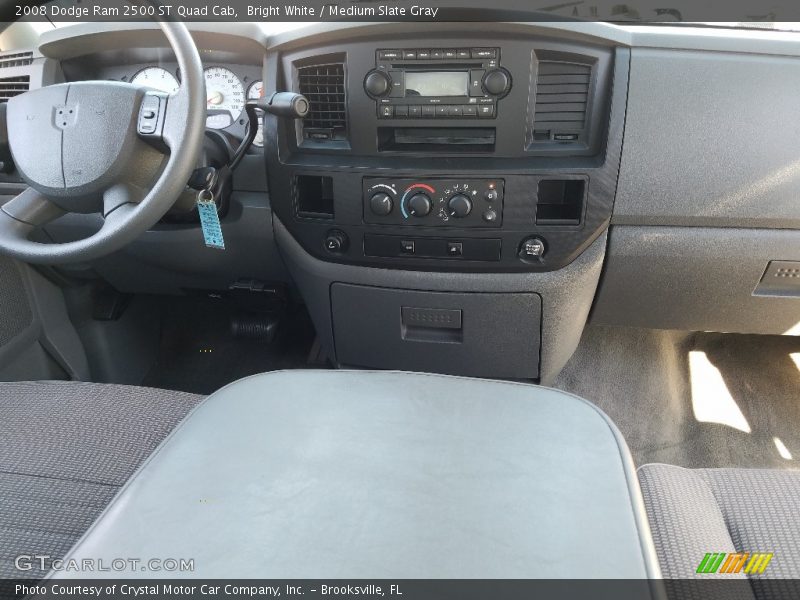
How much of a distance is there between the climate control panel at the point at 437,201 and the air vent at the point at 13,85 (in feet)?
3.10

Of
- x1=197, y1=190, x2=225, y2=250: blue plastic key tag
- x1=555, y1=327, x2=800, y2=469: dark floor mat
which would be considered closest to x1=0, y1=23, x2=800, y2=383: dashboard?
x1=197, y1=190, x2=225, y2=250: blue plastic key tag

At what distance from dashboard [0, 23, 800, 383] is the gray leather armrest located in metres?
0.72

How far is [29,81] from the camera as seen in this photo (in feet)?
5.40

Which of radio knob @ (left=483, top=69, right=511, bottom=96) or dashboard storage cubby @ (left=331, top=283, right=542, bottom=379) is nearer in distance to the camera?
radio knob @ (left=483, top=69, right=511, bottom=96)

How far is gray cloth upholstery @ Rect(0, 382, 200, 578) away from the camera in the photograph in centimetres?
85

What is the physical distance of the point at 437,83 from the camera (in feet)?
4.65

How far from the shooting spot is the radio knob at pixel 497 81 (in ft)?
4.55

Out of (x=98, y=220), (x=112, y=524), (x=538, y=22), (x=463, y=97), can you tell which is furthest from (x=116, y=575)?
(x=98, y=220)

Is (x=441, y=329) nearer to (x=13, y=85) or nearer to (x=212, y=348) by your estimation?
(x=212, y=348)

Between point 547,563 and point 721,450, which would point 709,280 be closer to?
point 721,450

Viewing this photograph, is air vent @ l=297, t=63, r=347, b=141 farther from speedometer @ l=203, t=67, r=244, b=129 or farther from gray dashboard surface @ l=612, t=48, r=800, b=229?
gray dashboard surface @ l=612, t=48, r=800, b=229

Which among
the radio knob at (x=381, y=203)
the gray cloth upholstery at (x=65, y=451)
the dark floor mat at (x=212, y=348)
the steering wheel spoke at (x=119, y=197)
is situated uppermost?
the steering wheel spoke at (x=119, y=197)

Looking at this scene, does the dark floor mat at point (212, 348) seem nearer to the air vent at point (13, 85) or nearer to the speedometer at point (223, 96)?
the speedometer at point (223, 96)

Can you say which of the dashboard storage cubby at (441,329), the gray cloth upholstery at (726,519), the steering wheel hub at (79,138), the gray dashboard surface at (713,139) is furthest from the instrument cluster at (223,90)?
the gray cloth upholstery at (726,519)
